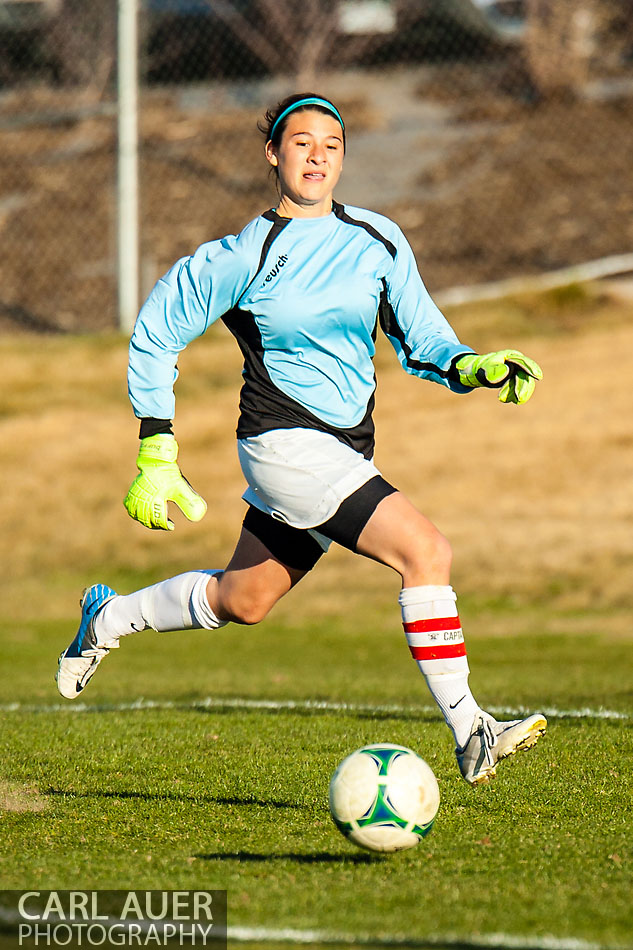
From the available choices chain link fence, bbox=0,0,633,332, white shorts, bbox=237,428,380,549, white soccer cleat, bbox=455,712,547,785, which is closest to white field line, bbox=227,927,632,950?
white soccer cleat, bbox=455,712,547,785

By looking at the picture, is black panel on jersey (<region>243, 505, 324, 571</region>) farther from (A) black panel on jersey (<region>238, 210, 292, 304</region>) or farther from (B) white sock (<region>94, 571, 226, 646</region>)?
(A) black panel on jersey (<region>238, 210, 292, 304</region>)

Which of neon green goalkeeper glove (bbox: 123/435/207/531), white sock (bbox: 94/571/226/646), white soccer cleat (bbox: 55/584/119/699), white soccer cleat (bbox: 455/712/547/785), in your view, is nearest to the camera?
white soccer cleat (bbox: 455/712/547/785)

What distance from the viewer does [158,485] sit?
5164 millimetres

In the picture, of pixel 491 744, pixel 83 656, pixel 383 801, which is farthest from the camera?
pixel 83 656

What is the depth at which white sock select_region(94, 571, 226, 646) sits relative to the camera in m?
5.55

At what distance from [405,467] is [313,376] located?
441 inches

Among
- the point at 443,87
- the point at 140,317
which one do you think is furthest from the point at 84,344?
the point at 140,317

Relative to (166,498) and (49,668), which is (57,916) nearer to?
(166,498)

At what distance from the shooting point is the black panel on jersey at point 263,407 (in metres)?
5.06

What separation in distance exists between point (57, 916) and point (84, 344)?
15.6 m

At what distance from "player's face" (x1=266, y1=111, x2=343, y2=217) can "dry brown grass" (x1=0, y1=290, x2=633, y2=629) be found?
342 inches

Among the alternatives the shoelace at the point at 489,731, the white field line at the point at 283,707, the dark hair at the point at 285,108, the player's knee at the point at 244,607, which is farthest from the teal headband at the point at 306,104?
the white field line at the point at 283,707

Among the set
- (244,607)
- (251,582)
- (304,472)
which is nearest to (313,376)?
(304,472)

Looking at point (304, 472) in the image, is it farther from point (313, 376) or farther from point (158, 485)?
point (158, 485)
